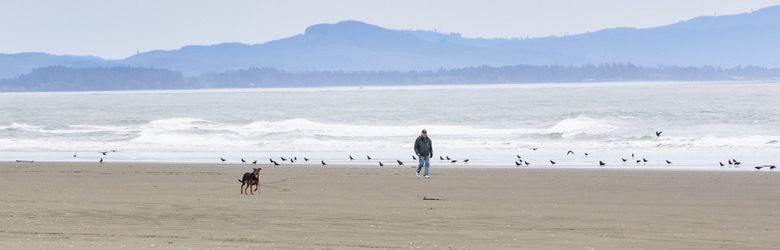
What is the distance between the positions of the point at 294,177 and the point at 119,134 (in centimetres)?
2869

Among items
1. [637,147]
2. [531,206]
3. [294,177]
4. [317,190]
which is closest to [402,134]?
[637,147]

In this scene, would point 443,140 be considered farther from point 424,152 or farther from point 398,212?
point 398,212

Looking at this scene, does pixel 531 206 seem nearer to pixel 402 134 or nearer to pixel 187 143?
pixel 187 143

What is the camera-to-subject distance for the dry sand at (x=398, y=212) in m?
11.8

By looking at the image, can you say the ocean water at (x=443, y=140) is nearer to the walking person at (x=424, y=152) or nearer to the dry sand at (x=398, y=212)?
the walking person at (x=424, y=152)

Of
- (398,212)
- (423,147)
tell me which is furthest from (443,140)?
(398,212)

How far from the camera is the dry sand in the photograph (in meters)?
11.8

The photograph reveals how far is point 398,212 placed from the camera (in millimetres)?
14633

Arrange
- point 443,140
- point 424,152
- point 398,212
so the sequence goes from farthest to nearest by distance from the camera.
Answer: point 443,140 < point 424,152 < point 398,212

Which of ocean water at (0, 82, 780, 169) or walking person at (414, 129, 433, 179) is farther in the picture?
ocean water at (0, 82, 780, 169)

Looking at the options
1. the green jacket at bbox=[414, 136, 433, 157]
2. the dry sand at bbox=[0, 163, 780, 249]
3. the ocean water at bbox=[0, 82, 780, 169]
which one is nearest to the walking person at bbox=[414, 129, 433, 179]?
the green jacket at bbox=[414, 136, 433, 157]

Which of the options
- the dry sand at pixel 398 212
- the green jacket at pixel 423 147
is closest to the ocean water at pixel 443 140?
the green jacket at pixel 423 147

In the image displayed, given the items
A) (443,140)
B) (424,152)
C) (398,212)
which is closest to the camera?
(398,212)

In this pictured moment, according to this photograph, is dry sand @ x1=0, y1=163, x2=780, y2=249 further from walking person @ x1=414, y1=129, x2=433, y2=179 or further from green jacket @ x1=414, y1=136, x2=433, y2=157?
green jacket @ x1=414, y1=136, x2=433, y2=157
